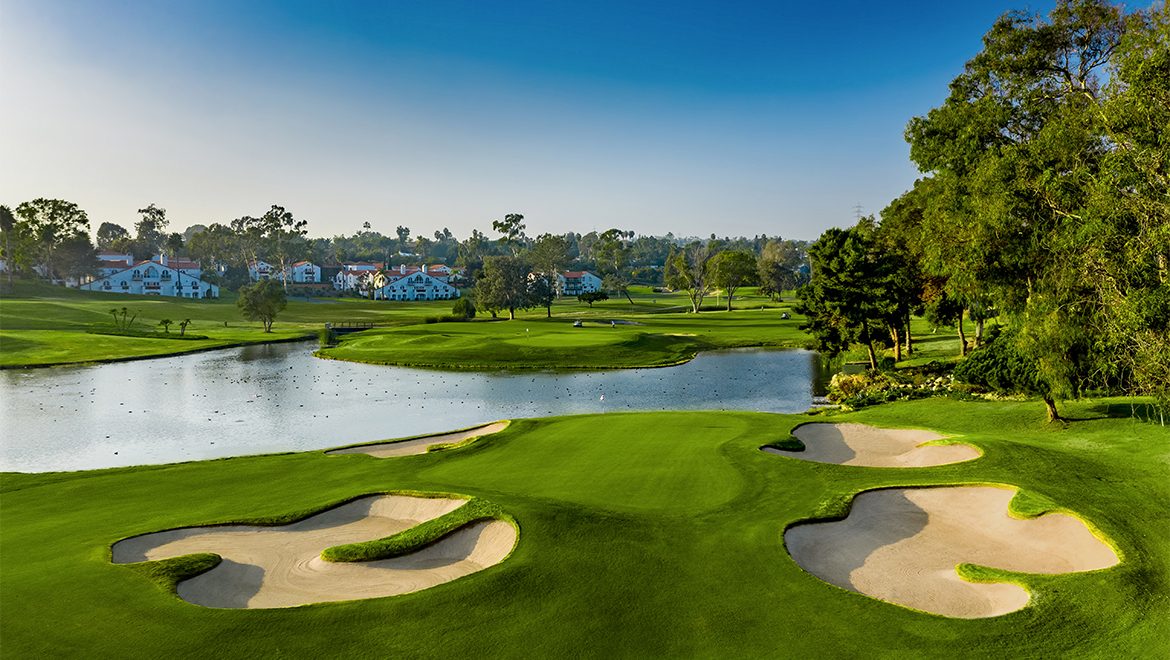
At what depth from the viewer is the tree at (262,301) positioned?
290 feet

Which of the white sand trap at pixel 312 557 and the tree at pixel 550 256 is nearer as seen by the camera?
the white sand trap at pixel 312 557

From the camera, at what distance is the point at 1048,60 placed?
2556cm

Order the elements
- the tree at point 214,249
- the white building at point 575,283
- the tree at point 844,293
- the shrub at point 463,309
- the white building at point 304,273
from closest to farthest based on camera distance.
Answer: the tree at point 844,293, the shrub at point 463,309, the white building at point 575,283, the white building at point 304,273, the tree at point 214,249

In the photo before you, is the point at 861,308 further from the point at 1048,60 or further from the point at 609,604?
the point at 609,604

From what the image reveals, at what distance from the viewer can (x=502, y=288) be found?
104 meters

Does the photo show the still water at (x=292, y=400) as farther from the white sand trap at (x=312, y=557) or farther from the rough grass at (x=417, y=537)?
the rough grass at (x=417, y=537)

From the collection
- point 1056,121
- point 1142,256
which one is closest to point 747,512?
point 1142,256

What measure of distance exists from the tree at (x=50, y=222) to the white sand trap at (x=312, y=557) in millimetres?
143188

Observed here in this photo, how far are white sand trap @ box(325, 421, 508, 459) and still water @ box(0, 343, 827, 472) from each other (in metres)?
4.41

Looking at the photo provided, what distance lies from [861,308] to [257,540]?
129ft

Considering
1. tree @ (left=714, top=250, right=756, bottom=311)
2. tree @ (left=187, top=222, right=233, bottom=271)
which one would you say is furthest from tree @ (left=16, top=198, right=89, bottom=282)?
tree @ (left=714, top=250, right=756, bottom=311)

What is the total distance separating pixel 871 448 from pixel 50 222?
160 m

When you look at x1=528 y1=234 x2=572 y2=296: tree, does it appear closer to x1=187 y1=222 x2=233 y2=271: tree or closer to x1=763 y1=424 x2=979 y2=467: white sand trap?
x1=187 y1=222 x2=233 y2=271: tree

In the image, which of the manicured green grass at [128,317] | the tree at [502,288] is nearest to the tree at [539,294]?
the tree at [502,288]
